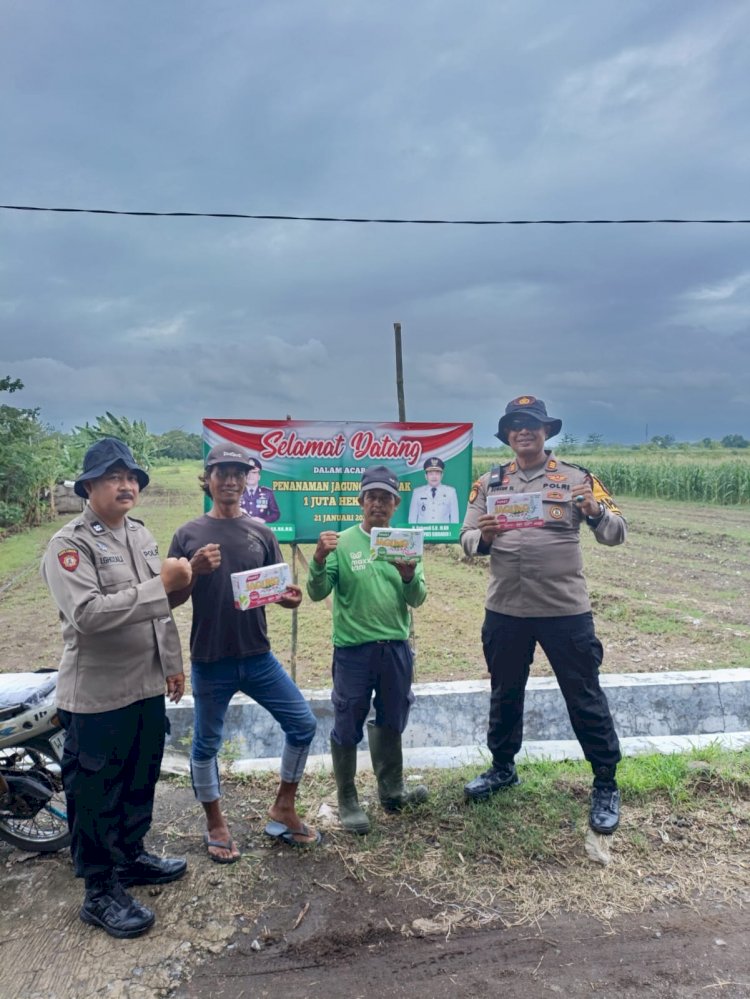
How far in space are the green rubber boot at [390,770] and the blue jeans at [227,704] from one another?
414 millimetres

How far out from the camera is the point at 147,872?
3.01 meters

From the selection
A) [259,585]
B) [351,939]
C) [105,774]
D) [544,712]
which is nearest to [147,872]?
[105,774]

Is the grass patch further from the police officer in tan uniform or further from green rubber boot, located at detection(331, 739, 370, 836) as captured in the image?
the police officer in tan uniform

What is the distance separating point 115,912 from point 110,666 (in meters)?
1.01

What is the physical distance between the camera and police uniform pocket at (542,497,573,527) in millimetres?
3355

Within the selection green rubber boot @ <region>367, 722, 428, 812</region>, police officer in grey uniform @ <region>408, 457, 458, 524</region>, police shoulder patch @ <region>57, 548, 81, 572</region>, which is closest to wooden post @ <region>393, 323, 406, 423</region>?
police officer in grey uniform @ <region>408, 457, 458, 524</region>

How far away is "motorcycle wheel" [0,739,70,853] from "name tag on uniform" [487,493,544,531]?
95.2 inches

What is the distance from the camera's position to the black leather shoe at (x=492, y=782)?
363 centimetres

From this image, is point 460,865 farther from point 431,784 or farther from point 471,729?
point 471,729

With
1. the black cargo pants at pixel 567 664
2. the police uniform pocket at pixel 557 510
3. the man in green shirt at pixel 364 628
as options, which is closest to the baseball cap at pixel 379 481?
the man in green shirt at pixel 364 628

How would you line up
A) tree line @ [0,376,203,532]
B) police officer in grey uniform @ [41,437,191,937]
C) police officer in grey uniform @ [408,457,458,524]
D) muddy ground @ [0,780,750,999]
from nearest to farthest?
muddy ground @ [0,780,750,999], police officer in grey uniform @ [41,437,191,937], police officer in grey uniform @ [408,457,458,524], tree line @ [0,376,203,532]

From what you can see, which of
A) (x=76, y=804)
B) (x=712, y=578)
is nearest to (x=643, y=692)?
(x=76, y=804)

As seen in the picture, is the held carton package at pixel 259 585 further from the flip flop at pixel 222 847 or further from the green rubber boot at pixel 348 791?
the flip flop at pixel 222 847

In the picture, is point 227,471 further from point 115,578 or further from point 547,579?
point 547,579
